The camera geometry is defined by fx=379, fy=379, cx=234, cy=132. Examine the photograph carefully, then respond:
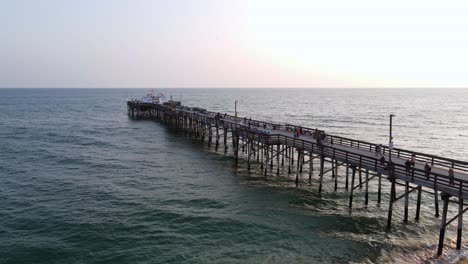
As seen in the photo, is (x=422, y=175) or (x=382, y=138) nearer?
(x=422, y=175)

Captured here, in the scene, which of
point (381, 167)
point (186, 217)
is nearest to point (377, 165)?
point (381, 167)

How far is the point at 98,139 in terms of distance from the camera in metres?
60.2

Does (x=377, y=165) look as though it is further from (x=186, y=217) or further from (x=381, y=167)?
(x=186, y=217)

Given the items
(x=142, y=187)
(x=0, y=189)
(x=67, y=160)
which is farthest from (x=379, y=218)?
(x=67, y=160)

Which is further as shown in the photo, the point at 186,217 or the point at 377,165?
the point at 186,217

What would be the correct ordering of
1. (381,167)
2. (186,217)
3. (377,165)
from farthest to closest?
(186,217)
(377,165)
(381,167)

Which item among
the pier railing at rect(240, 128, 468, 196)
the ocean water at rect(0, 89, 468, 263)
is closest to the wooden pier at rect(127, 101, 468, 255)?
the pier railing at rect(240, 128, 468, 196)

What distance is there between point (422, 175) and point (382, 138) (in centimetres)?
4476

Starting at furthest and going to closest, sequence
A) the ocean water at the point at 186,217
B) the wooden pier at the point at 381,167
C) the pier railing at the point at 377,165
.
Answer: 1. the ocean water at the point at 186,217
2. the wooden pier at the point at 381,167
3. the pier railing at the point at 377,165

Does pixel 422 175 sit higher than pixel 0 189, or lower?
higher

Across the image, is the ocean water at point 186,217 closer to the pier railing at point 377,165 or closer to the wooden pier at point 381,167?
the wooden pier at point 381,167

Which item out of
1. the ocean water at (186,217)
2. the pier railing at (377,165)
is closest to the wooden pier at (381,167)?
the pier railing at (377,165)

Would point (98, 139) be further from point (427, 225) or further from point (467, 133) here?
point (467, 133)

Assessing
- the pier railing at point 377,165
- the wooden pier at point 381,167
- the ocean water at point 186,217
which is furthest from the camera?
the ocean water at point 186,217
